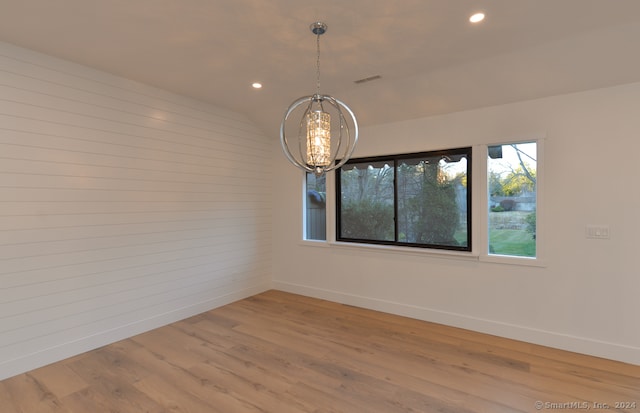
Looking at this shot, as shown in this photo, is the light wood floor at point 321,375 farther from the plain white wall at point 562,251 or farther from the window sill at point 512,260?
the window sill at point 512,260

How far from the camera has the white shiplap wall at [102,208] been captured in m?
2.75

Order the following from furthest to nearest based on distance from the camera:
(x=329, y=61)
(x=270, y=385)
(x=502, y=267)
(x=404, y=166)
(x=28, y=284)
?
(x=404, y=166) → (x=502, y=267) → (x=329, y=61) → (x=28, y=284) → (x=270, y=385)

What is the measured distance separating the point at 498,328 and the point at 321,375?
6.84 feet

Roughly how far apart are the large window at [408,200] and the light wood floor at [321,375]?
1152 millimetres

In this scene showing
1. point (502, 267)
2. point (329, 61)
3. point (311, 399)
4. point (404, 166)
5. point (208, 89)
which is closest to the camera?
point (311, 399)

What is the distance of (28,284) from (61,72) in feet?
6.47

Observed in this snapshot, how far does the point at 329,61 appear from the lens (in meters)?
2.99

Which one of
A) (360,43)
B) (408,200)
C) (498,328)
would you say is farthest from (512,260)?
(360,43)

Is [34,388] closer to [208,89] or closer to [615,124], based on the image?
[208,89]

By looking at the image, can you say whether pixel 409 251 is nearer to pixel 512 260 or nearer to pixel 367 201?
pixel 367 201

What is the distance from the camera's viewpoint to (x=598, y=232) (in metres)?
3.00

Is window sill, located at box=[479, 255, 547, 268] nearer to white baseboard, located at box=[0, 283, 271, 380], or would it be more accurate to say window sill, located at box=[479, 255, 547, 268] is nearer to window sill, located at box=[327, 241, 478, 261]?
window sill, located at box=[327, 241, 478, 261]

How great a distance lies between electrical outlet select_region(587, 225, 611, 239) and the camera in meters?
2.97

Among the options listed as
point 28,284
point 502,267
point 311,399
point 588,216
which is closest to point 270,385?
point 311,399
